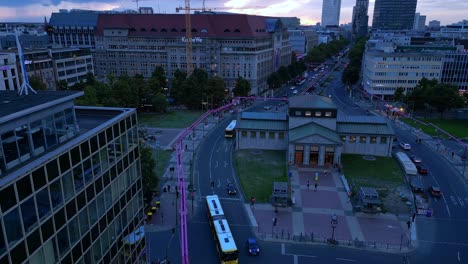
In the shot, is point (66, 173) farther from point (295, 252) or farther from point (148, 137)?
point (148, 137)

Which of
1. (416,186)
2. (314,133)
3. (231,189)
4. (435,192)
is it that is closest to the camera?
(435,192)

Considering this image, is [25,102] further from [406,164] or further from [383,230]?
[406,164]

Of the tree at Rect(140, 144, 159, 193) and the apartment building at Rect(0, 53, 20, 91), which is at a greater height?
the apartment building at Rect(0, 53, 20, 91)

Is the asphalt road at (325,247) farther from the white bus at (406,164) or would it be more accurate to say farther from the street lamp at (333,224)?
the white bus at (406,164)

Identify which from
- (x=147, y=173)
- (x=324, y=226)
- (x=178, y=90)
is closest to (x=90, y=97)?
(x=178, y=90)

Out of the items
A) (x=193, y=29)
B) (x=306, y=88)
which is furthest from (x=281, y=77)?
(x=193, y=29)

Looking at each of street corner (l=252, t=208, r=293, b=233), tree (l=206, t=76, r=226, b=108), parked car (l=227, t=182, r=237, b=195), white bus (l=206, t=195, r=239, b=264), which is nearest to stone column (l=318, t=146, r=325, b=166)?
parked car (l=227, t=182, r=237, b=195)

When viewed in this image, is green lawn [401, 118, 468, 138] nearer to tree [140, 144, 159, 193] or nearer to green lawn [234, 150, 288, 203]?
green lawn [234, 150, 288, 203]
